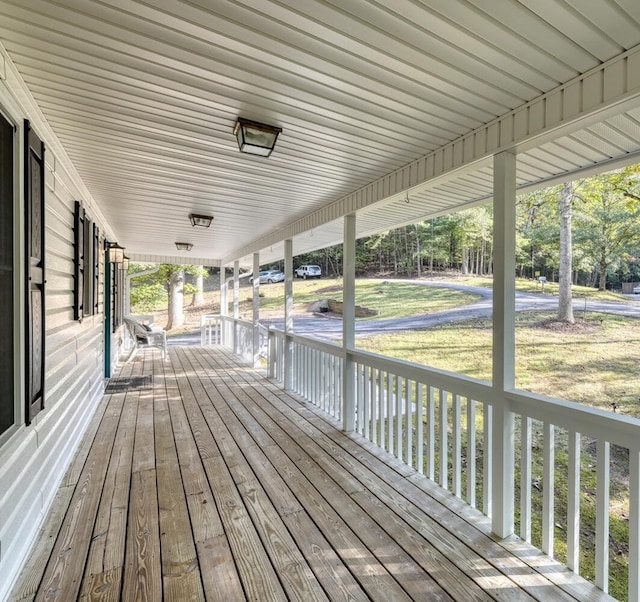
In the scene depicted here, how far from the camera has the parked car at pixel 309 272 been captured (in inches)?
785

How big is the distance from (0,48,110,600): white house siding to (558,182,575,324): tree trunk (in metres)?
7.82

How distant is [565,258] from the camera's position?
7.52 meters

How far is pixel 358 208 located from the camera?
3660 mm

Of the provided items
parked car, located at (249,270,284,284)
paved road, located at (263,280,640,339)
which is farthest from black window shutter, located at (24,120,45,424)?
parked car, located at (249,270,284,284)

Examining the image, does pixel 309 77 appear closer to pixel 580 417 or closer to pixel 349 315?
pixel 580 417

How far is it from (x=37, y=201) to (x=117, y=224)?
12.9 feet

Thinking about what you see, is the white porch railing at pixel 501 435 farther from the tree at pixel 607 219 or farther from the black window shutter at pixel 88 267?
the tree at pixel 607 219

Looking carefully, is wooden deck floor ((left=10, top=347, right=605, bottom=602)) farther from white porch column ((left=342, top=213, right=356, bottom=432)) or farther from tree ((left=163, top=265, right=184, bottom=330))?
tree ((left=163, top=265, right=184, bottom=330))

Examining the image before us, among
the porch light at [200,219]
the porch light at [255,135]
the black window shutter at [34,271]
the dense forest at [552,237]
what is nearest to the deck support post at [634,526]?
the porch light at [255,135]

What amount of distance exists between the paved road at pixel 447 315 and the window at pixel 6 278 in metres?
6.09

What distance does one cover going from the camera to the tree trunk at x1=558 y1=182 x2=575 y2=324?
21.8 ft

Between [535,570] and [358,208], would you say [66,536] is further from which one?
[358,208]

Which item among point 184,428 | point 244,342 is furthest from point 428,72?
point 244,342

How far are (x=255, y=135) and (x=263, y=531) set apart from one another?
Result: 8.29ft
